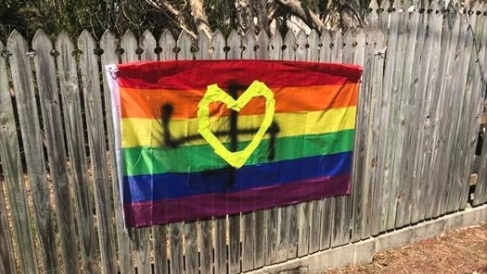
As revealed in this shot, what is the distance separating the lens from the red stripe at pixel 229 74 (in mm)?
2953

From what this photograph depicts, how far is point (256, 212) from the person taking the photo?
3654mm

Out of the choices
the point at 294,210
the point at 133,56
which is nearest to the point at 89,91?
the point at 133,56

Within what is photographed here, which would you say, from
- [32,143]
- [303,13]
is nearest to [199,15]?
[303,13]

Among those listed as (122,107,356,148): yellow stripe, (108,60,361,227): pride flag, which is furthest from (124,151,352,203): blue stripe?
(122,107,356,148): yellow stripe

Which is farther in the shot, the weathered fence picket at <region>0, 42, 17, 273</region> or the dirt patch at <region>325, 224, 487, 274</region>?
the dirt patch at <region>325, 224, 487, 274</region>

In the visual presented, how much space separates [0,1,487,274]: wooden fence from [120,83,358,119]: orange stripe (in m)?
0.16

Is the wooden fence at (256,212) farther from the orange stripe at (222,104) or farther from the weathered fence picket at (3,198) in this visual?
the orange stripe at (222,104)

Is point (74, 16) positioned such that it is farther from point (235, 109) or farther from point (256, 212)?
point (256, 212)

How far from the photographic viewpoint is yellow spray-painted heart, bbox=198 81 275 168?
3.20m

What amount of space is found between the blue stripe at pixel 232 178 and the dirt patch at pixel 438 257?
3.35 ft

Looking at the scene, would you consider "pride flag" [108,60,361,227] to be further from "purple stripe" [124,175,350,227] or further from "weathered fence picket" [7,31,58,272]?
"weathered fence picket" [7,31,58,272]

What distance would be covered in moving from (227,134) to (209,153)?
189mm

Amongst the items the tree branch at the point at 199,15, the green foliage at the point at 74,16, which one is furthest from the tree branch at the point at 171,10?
the green foliage at the point at 74,16

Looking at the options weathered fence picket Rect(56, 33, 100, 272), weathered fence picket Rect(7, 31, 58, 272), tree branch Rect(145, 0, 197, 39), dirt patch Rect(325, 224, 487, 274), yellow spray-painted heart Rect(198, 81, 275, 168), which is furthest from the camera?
tree branch Rect(145, 0, 197, 39)
